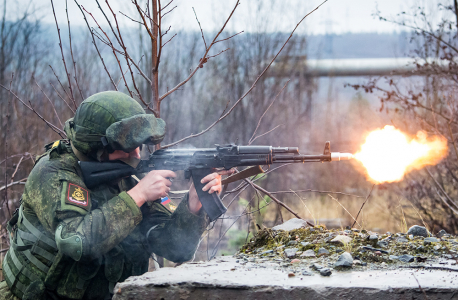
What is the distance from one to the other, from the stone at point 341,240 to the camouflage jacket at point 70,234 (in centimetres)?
132

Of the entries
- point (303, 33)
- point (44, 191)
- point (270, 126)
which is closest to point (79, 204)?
point (44, 191)

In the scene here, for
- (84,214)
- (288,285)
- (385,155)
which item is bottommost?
(288,285)

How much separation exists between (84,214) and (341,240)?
5.49 ft

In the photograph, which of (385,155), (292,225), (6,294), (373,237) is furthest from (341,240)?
(6,294)

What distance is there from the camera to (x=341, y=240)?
271cm

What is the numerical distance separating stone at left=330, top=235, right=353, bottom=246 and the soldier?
2.86 ft

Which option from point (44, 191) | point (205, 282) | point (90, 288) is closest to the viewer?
point (205, 282)

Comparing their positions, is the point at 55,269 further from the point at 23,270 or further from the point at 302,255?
the point at 302,255

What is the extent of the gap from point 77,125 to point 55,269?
0.91 m

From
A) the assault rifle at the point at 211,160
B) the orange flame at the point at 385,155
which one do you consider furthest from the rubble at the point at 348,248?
the orange flame at the point at 385,155

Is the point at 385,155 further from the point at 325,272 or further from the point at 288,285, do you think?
the point at 288,285

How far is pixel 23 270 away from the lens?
8.34 feet

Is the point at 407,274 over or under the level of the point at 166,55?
under

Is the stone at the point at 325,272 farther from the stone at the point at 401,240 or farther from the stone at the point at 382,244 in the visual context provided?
the stone at the point at 401,240
